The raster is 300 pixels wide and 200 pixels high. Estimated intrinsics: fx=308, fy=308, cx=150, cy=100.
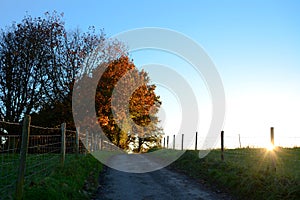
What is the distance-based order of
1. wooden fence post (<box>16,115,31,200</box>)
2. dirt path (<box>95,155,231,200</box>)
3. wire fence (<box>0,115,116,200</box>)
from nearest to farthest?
1. wooden fence post (<box>16,115,31,200</box>)
2. wire fence (<box>0,115,116,200</box>)
3. dirt path (<box>95,155,231,200</box>)

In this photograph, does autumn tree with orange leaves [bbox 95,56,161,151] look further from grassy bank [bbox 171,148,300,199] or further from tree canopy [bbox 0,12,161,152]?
grassy bank [bbox 171,148,300,199]

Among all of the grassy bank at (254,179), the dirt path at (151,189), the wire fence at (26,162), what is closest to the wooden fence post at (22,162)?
the wire fence at (26,162)

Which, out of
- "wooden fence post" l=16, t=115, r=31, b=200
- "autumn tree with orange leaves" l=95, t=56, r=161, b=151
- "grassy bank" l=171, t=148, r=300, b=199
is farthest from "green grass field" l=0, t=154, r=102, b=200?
"autumn tree with orange leaves" l=95, t=56, r=161, b=151

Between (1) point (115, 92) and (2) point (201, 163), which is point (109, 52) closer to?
(1) point (115, 92)

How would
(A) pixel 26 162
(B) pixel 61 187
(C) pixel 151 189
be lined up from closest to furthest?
1. (B) pixel 61 187
2. (C) pixel 151 189
3. (A) pixel 26 162

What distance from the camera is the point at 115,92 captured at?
3167 centimetres

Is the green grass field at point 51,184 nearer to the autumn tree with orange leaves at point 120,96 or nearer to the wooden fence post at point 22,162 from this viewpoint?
the wooden fence post at point 22,162

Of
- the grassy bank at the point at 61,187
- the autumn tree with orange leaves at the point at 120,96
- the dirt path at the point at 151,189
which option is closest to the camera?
the grassy bank at the point at 61,187

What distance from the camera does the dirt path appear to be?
29.0 ft

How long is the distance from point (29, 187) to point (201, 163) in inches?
382

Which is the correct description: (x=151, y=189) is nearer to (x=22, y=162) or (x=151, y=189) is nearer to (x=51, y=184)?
(x=51, y=184)

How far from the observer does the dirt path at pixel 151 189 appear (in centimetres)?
883

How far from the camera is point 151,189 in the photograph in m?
9.94

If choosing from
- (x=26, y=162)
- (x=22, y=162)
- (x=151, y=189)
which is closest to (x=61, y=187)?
(x=22, y=162)
